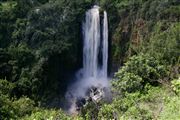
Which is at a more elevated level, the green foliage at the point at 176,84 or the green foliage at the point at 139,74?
the green foliage at the point at 176,84

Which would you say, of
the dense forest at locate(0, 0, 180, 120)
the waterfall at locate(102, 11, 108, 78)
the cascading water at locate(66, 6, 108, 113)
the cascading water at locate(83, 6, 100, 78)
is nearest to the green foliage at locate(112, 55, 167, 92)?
the dense forest at locate(0, 0, 180, 120)

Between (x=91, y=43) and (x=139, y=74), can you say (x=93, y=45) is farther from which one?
(x=139, y=74)

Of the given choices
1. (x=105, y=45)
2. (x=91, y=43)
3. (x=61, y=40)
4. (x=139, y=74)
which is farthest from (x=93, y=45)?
(x=139, y=74)

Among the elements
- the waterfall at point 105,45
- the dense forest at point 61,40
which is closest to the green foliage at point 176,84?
the dense forest at point 61,40

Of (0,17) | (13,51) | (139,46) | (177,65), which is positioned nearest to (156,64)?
(177,65)

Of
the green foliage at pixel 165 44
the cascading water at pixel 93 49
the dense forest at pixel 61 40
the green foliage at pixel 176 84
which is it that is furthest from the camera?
the cascading water at pixel 93 49

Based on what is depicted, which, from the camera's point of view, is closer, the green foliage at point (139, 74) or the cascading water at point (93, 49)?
the green foliage at point (139, 74)

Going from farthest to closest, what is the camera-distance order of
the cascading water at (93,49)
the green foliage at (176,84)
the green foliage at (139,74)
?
1. the cascading water at (93,49)
2. the green foliage at (139,74)
3. the green foliage at (176,84)

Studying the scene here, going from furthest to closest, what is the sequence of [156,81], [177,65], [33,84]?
[33,84], [177,65], [156,81]

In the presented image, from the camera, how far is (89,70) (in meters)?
23.8

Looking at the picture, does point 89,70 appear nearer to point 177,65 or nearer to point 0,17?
point 0,17

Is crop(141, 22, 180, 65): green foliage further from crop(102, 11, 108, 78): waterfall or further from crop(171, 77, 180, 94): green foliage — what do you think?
crop(171, 77, 180, 94): green foliage

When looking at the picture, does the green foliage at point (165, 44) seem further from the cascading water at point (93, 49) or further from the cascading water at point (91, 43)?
the cascading water at point (91, 43)

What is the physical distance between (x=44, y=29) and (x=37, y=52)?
1.52 meters
